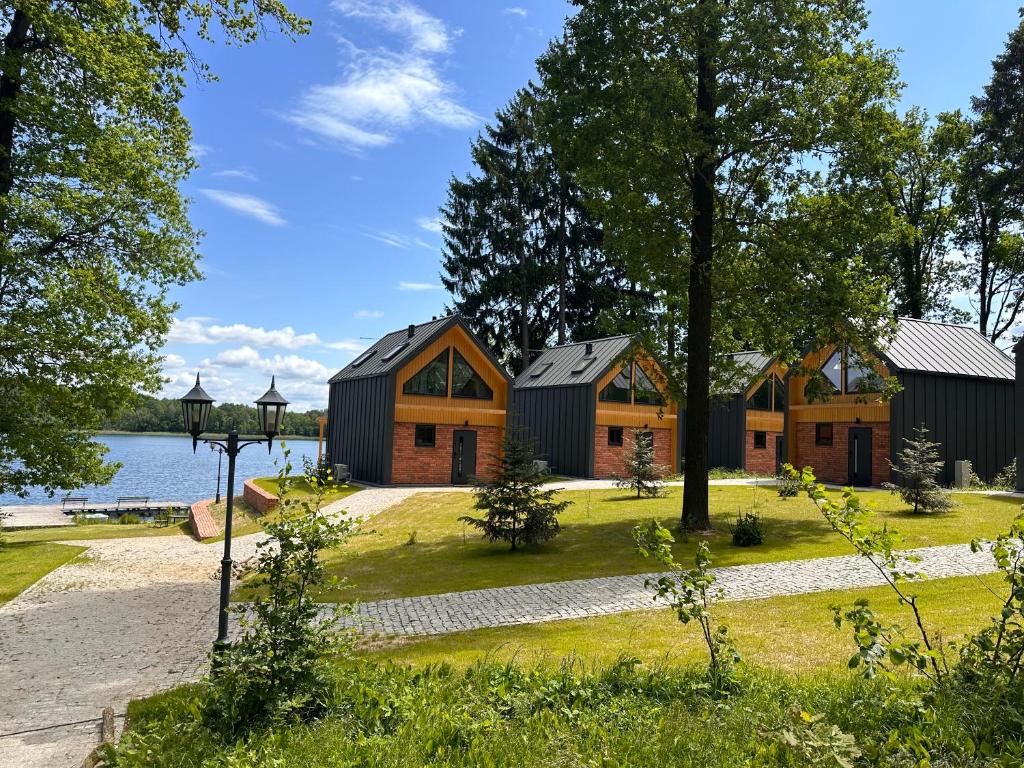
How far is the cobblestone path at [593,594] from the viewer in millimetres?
8617

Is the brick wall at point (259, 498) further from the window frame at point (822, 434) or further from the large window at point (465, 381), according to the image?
the window frame at point (822, 434)

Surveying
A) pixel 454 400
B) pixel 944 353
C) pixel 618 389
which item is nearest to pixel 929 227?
pixel 944 353

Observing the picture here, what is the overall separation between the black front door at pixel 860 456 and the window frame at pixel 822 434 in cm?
116

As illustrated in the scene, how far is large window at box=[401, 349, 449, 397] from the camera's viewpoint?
2528 cm

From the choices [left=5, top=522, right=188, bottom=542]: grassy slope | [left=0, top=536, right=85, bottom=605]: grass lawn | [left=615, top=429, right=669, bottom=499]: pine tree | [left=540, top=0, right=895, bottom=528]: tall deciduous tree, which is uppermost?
[left=540, top=0, right=895, bottom=528]: tall deciduous tree

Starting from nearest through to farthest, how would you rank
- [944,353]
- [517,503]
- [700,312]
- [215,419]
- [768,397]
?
[215,419] → [517,503] → [700,312] → [944,353] → [768,397]

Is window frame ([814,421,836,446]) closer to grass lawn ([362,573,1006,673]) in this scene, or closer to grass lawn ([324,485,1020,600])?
grass lawn ([324,485,1020,600])

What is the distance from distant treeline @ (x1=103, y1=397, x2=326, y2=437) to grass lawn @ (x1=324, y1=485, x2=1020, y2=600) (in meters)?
2.55

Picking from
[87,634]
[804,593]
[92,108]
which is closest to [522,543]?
[804,593]

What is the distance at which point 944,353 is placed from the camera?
2470 cm

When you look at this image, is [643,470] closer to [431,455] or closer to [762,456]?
[431,455]

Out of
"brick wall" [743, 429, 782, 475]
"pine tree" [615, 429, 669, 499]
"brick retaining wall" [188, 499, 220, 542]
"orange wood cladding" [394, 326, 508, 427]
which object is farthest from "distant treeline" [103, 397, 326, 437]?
"brick wall" [743, 429, 782, 475]

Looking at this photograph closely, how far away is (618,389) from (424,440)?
28.3ft

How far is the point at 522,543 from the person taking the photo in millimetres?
13906
